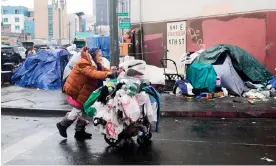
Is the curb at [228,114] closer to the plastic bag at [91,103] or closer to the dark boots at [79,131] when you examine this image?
the dark boots at [79,131]

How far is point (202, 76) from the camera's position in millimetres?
11703

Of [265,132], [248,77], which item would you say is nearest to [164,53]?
[248,77]

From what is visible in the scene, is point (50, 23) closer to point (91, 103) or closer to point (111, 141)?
point (91, 103)

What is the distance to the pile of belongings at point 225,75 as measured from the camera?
11.6 meters

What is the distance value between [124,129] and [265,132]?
2.97 metres

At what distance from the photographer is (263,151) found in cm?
605

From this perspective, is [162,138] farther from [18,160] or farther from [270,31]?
[270,31]

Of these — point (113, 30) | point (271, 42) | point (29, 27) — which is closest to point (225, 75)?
point (271, 42)

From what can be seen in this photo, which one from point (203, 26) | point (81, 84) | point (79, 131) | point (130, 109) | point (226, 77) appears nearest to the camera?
point (130, 109)

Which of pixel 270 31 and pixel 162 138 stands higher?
pixel 270 31

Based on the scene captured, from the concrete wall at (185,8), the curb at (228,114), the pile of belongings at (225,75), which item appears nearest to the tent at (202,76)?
the pile of belongings at (225,75)

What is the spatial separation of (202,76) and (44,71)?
6.34 meters

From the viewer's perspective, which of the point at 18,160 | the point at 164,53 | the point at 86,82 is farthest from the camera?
the point at 164,53

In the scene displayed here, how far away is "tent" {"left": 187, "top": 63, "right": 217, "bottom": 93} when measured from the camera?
11.5 metres
